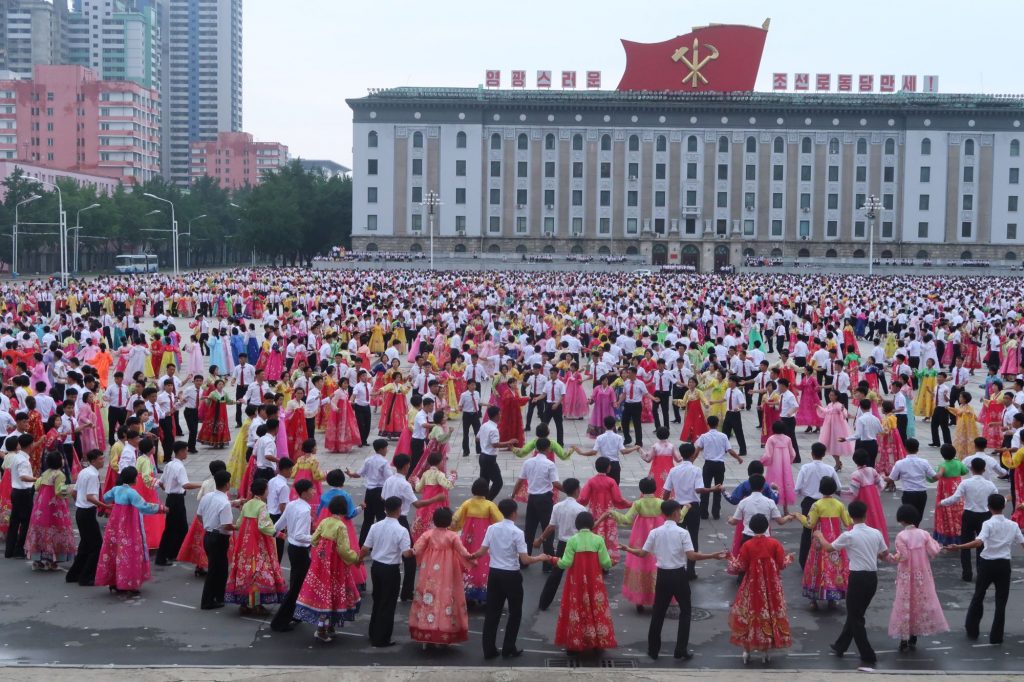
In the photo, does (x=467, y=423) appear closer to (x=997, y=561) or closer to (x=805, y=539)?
(x=805, y=539)

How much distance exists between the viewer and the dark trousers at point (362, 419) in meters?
17.9

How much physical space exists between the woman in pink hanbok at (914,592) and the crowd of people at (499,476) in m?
0.02

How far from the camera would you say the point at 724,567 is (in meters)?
11.4

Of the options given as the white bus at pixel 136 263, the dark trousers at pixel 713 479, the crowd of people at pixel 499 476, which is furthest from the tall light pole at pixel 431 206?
the dark trousers at pixel 713 479

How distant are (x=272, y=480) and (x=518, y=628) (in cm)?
295

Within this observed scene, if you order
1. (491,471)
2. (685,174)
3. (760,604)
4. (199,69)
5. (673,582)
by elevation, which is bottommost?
(760,604)

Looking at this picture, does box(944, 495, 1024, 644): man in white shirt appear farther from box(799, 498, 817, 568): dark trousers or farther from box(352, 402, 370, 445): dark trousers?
box(352, 402, 370, 445): dark trousers

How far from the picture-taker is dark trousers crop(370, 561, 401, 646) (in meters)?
9.00

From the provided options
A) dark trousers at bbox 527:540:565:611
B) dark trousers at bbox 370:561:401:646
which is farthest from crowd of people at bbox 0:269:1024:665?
dark trousers at bbox 527:540:565:611

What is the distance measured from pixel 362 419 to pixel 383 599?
29.8ft

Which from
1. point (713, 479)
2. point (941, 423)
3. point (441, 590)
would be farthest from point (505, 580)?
point (941, 423)

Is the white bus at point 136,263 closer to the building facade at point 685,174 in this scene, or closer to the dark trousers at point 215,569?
the building facade at point 685,174

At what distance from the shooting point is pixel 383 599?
29.6ft

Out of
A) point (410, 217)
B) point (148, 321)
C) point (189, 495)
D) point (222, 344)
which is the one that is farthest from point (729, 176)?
point (189, 495)
